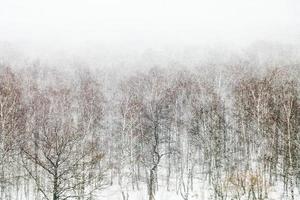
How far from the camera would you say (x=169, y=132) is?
4828 centimetres

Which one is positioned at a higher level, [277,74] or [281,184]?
[277,74]

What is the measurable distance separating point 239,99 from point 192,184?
994 centimetres

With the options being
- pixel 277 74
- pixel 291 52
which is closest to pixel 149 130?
pixel 277 74

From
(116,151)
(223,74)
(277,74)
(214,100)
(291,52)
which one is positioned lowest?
(116,151)

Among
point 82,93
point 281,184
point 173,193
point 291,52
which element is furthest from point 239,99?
point 291,52

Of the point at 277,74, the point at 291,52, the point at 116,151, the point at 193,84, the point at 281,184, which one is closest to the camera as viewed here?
the point at 281,184

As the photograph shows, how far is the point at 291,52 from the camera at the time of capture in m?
93.9

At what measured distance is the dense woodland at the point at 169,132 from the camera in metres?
33.0

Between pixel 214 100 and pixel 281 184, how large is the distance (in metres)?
10.1

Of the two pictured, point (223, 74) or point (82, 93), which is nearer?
point (82, 93)

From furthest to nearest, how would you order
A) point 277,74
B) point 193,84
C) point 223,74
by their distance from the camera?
1. point 223,74
2. point 193,84
3. point 277,74

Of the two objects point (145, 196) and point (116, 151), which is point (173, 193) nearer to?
point (145, 196)

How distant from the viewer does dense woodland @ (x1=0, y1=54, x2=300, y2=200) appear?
33031 mm

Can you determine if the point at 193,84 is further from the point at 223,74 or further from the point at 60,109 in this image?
the point at 60,109
